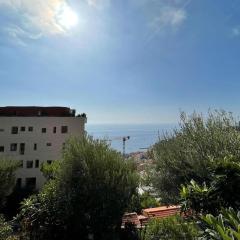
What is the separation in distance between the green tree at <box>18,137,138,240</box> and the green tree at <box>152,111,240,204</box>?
1910mm

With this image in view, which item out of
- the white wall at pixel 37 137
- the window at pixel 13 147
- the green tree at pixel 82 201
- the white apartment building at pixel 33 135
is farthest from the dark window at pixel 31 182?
the green tree at pixel 82 201

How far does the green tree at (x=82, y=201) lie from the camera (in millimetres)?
16656

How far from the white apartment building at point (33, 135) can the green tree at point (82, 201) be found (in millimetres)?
26958

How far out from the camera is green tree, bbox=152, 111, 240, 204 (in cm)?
1453

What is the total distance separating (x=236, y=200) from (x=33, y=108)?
134 ft

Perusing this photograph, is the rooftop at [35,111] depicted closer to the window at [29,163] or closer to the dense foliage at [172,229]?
the window at [29,163]

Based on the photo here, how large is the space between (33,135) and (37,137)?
617 mm

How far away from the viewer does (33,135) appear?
1810 inches

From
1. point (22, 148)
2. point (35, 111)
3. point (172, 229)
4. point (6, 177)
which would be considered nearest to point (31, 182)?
point (22, 148)

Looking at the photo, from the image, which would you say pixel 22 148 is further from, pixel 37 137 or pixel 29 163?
pixel 37 137

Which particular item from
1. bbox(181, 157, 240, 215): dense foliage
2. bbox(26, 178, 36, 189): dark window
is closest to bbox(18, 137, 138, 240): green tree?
bbox(181, 157, 240, 215): dense foliage

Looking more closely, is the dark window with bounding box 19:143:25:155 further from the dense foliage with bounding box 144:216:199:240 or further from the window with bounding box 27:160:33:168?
the dense foliage with bounding box 144:216:199:240

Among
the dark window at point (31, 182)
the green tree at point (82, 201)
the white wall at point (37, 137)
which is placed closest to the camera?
the green tree at point (82, 201)

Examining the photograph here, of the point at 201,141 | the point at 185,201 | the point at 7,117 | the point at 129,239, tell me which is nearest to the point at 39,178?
the point at 7,117
